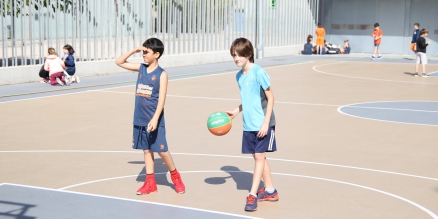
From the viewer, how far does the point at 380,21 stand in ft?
132

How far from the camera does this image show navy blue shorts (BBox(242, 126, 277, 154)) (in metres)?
7.75

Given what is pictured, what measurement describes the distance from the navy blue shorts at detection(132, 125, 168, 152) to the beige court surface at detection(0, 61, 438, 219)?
1.78 feet

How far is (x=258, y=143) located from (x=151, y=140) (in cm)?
126

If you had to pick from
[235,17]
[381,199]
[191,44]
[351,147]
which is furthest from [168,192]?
[235,17]

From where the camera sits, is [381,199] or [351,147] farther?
[351,147]

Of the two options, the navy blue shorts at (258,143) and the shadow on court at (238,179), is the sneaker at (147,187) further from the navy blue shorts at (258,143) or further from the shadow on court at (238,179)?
the navy blue shorts at (258,143)

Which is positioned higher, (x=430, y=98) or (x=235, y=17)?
(x=235, y=17)

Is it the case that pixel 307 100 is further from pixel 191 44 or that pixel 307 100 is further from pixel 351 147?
pixel 191 44

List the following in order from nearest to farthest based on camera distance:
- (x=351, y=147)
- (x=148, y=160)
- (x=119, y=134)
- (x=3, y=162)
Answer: (x=148, y=160), (x=3, y=162), (x=351, y=147), (x=119, y=134)

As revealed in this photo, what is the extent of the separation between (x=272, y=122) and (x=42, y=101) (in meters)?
9.99

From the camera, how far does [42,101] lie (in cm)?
1666

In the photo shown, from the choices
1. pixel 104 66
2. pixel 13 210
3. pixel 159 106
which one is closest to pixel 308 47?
pixel 104 66

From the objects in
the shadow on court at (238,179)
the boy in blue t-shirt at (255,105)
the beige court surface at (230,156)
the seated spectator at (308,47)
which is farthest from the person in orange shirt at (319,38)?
the boy in blue t-shirt at (255,105)

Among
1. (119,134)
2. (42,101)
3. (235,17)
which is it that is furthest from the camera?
(235,17)
